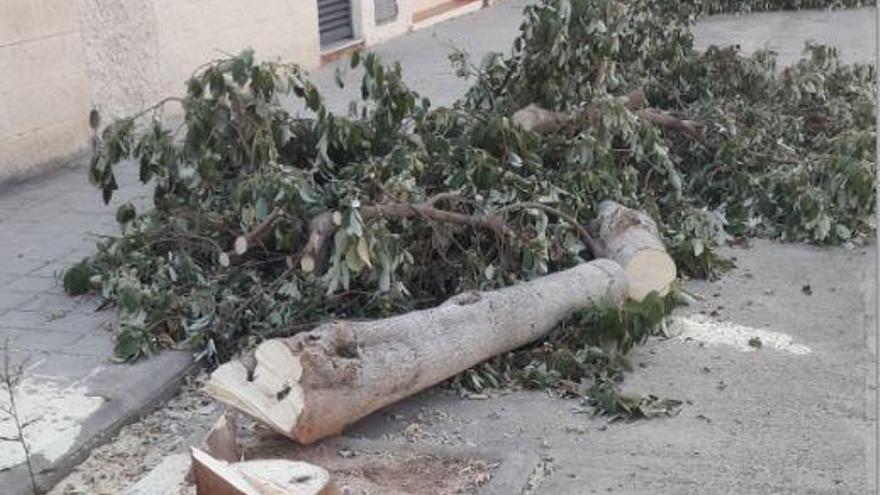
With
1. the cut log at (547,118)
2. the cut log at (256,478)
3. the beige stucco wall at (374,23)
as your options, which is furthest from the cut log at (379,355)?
the beige stucco wall at (374,23)

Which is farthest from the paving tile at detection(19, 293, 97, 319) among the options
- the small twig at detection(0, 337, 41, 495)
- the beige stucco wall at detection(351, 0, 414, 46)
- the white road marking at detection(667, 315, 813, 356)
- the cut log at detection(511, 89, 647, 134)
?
the beige stucco wall at detection(351, 0, 414, 46)

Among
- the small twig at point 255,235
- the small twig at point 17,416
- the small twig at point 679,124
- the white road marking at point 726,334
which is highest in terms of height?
the small twig at point 255,235

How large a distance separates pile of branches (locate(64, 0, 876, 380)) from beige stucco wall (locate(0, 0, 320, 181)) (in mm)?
1857

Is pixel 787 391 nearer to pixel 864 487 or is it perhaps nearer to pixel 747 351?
pixel 747 351

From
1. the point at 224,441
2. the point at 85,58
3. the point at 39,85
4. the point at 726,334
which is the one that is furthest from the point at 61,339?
the point at 85,58

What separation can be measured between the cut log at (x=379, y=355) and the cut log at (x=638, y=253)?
0.92ft

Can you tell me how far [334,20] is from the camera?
1275cm

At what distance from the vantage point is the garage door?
12500 mm

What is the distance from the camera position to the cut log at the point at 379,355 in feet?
13.9

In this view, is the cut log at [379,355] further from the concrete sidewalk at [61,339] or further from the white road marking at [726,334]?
the concrete sidewalk at [61,339]

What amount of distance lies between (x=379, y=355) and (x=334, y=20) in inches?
346

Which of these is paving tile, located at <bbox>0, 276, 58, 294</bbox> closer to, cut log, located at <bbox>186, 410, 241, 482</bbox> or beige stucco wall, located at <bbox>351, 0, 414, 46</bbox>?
cut log, located at <bbox>186, 410, 241, 482</bbox>

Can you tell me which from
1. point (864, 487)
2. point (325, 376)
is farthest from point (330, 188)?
point (864, 487)

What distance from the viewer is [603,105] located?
20.9 ft
